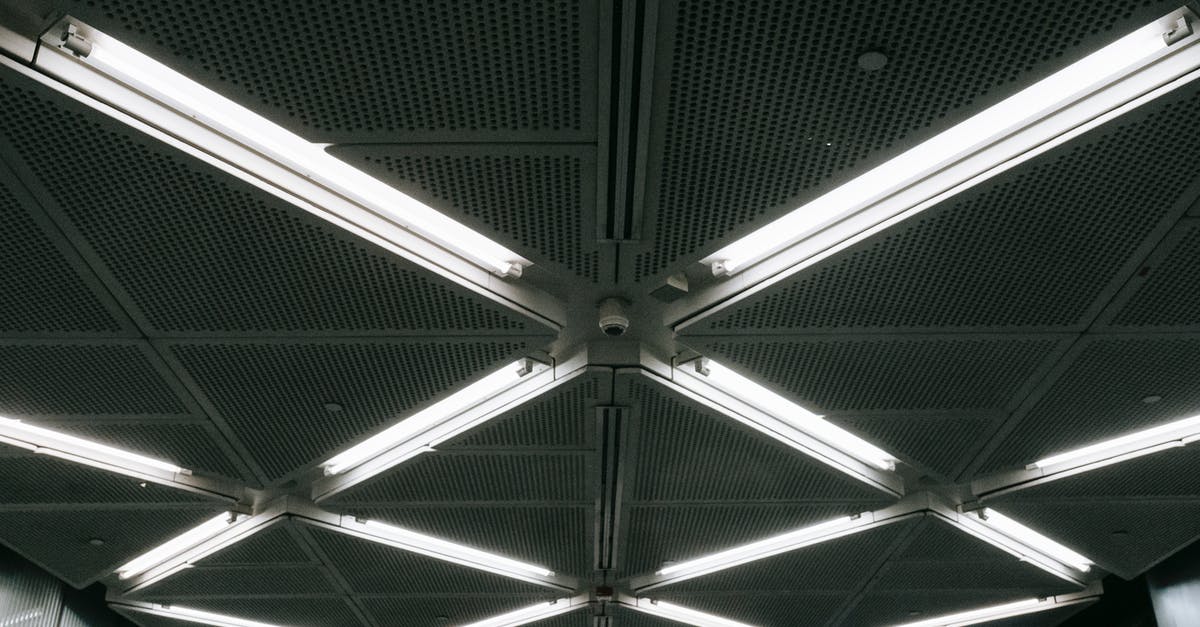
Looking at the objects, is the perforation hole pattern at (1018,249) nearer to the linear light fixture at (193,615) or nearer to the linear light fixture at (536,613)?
the linear light fixture at (536,613)

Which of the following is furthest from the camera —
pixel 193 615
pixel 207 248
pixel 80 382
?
pixel 193 615

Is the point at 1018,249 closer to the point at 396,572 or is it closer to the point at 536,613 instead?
the point at 396,572

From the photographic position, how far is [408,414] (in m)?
7.17

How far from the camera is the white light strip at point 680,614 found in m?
11.9

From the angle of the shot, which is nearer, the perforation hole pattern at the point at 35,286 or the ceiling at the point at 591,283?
the ceiling at the point at 591,283

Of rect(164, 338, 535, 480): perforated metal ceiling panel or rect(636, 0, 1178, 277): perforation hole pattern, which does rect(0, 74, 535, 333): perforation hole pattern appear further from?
rect(636, 0, 1178, 277): perforation hole pattern

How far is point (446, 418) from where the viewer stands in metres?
7.39

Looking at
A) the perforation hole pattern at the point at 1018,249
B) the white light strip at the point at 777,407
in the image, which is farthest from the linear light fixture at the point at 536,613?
the perforation hole pattern at the point at 1018,249

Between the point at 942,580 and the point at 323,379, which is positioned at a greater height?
the point at 323,379

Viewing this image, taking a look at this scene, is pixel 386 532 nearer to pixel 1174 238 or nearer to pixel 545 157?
pixel 545 157

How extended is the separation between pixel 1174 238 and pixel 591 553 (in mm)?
6537

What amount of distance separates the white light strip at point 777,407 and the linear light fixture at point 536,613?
190 inches

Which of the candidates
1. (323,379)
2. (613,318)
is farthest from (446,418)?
(613,318)

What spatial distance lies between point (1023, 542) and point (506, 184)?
25.2 ft
